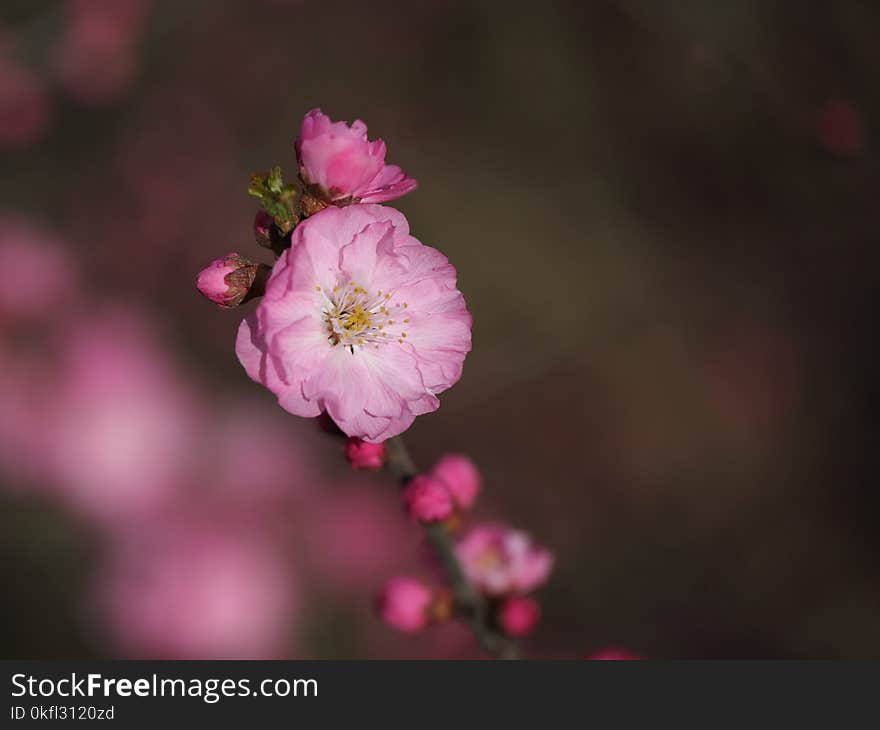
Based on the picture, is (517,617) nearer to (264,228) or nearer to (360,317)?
(360,317)

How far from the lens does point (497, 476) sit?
3031mm

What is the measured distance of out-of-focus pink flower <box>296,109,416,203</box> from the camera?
0.92 meters

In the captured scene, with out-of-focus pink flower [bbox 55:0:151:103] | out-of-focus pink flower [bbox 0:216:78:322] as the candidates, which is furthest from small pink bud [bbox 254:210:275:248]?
out-of-focus pink flower [bbox 55:0:151:103]

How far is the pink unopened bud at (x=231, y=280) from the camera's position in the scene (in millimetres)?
943

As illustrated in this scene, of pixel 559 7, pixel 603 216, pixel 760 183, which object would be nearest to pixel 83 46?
pixel 559 7

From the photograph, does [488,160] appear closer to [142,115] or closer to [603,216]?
[603,216]

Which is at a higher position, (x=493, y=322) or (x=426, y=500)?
(x=493, y=322)

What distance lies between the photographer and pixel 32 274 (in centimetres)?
273

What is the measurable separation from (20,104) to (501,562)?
2.76 meters

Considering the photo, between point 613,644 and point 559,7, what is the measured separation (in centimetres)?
261

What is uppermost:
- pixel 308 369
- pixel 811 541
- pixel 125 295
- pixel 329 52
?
pixel 329 52

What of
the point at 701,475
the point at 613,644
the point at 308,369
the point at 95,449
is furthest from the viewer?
the point at 701,475

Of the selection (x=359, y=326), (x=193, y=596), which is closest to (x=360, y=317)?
(x=359, y=326)

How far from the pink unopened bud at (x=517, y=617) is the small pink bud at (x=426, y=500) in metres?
0.28
